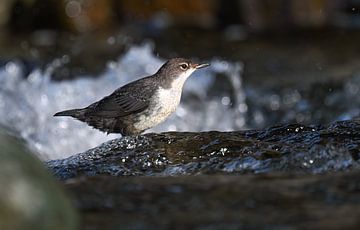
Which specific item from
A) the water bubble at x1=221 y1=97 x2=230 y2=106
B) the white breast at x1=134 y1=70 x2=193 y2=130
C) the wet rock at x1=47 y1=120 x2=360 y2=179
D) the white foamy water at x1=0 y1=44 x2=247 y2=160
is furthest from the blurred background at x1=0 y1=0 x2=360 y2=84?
the wet rock at x1=47 y1=120 x2=360 y2=179

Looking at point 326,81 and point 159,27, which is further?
point 159,27

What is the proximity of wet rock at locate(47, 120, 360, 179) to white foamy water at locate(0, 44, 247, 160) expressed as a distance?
8.69 ft

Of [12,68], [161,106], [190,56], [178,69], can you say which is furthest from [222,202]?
[190,56]

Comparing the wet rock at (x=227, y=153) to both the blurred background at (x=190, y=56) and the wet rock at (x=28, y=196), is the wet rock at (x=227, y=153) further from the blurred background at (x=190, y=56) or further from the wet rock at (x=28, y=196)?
the blurred background at (x=190, y=56)

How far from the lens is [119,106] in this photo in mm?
7594

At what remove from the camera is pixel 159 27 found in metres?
14.2

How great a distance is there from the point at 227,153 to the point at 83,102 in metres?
4.41

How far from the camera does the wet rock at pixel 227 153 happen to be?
224 inches

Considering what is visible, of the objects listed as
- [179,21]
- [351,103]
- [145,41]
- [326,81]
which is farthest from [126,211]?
[179,21]

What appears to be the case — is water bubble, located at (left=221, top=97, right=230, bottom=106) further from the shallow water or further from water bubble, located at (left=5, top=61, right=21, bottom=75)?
water bubble, located at (left=5, top=61, right=21, bottom=75)

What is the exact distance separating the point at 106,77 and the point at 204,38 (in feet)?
10.3

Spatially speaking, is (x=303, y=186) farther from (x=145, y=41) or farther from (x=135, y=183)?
(x=145, y=41)

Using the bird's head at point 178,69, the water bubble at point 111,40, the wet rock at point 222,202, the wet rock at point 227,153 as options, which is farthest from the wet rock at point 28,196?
the water bubble at point 111,40

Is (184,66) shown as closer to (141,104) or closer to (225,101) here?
(141,104)
